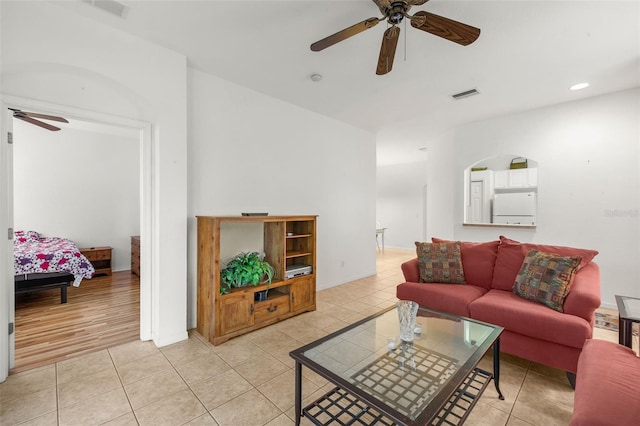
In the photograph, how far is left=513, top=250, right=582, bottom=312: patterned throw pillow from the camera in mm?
2121

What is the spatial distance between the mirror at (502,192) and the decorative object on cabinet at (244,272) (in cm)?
354

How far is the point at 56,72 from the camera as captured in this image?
2084mm

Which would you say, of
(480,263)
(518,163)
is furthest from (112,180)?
(518,163)

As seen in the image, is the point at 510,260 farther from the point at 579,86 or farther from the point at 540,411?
the point at 579,86

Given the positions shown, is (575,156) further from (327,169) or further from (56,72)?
(56,72)

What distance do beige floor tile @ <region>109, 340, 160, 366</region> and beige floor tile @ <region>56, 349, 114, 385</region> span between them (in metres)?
0.05

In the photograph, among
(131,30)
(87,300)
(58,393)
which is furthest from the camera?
(87,300)

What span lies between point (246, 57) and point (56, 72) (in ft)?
4.87

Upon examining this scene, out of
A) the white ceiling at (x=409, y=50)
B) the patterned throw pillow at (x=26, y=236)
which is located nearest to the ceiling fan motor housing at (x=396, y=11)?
the white ceiling at (x=409, y=50)

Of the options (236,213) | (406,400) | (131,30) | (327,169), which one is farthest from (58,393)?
(327,169)

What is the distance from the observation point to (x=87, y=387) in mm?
1881

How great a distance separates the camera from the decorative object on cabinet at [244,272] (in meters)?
2.74

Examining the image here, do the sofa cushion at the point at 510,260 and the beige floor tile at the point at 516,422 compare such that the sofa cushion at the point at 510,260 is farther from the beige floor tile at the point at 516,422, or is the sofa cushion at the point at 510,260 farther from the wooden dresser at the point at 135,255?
the wooden dresser at the point at 135,255

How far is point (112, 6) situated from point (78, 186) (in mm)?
4368
